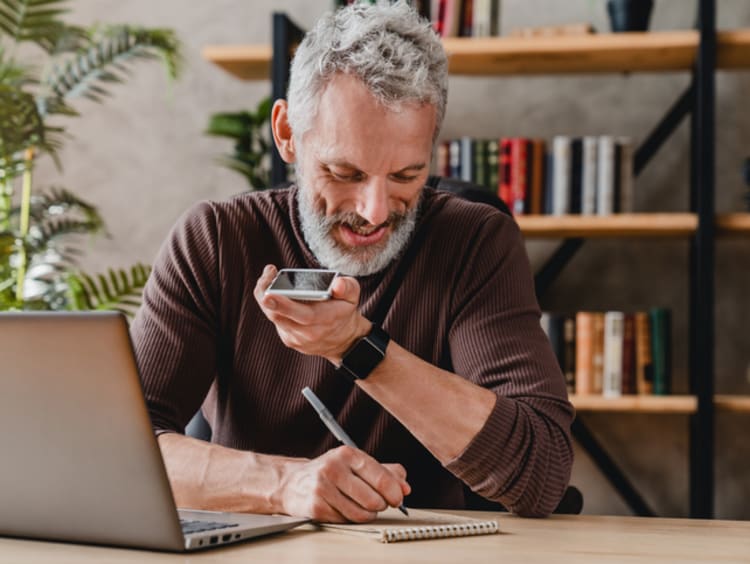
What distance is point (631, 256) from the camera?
109 inches

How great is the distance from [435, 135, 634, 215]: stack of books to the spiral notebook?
158 cm

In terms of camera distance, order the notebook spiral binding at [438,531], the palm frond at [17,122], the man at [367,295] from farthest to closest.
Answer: the palm frond at [17,122]
the man at [367,295]
the notebook spiral binding at [438,531]

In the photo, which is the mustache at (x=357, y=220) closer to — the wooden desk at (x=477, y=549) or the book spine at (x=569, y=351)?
the wooden desk at (x=477, y=549)

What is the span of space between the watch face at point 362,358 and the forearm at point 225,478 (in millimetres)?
117

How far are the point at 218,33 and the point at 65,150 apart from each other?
593mm

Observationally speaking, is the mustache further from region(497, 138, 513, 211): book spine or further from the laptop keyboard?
region(497, 138, 513, 211): book spine

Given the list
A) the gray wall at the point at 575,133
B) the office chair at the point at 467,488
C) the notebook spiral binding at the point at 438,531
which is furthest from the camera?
the gray wall at the point at 575,133

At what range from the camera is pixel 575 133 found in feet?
9.20

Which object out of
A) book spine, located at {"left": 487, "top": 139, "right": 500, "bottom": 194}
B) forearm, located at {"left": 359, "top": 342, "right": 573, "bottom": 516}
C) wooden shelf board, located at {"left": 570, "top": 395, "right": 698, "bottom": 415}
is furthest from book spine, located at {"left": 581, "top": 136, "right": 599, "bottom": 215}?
forearm, located at {"left": 359, "top": 342, "right": 573, "bottom": 516}

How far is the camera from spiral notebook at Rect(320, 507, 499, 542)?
92cm

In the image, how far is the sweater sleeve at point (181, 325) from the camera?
52.3 inches

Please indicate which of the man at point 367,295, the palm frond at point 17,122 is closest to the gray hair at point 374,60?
the man at point 367,295

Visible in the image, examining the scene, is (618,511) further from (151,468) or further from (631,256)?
(151,468)

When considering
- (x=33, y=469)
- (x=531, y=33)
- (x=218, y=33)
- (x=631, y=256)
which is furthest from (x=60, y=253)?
(x=33, y=469)
